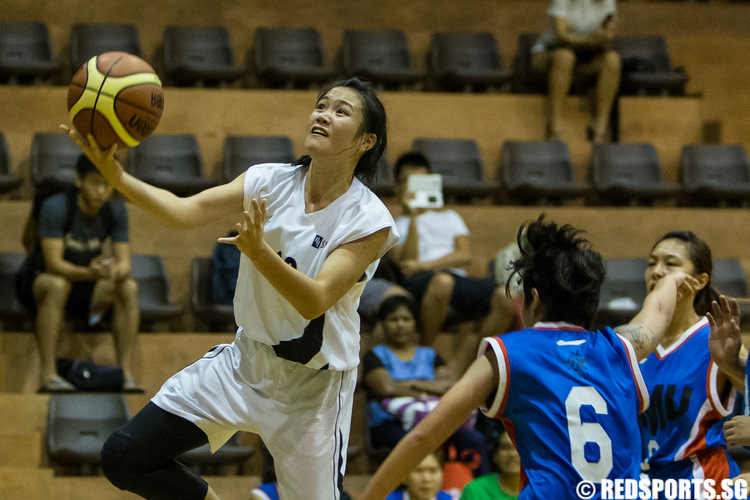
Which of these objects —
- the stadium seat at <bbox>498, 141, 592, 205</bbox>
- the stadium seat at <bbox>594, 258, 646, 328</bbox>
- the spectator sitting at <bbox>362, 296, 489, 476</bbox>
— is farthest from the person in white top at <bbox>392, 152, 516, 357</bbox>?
the stadium seat at <bbox>498, 141, 592, 205</bbox>

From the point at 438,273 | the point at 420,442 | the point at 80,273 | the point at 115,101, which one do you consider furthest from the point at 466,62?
the point at 420,442

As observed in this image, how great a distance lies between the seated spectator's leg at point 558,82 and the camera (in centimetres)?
743

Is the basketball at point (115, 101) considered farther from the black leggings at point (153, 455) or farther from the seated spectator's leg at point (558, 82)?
the seated spectator's leg at point (558, 82)

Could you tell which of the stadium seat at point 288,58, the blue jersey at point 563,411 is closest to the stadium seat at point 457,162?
the stadium seat at point 288,58

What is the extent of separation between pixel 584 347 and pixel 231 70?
18.1ft

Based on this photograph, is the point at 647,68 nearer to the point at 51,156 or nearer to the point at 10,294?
the point at 51,156

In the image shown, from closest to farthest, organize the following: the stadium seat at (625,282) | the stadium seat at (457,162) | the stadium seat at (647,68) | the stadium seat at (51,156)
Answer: the stadium seat at (625,282), the stadium seat at (51,156), the stadium seat at (457,162), the stadium seat at (647,68)

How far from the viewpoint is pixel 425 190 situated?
5945 mm

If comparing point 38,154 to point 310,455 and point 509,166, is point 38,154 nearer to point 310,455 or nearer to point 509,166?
point 509,166

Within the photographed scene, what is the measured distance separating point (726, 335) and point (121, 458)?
→ 190cm

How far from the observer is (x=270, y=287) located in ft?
9.34

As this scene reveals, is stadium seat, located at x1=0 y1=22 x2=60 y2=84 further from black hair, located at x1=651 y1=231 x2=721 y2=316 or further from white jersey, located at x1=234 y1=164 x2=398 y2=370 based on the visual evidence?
black hair, located at x1=651 y1=231 x2=721 y2=316

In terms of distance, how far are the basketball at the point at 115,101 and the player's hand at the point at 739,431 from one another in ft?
6.50

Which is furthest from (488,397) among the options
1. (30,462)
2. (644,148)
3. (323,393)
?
(644,148)
